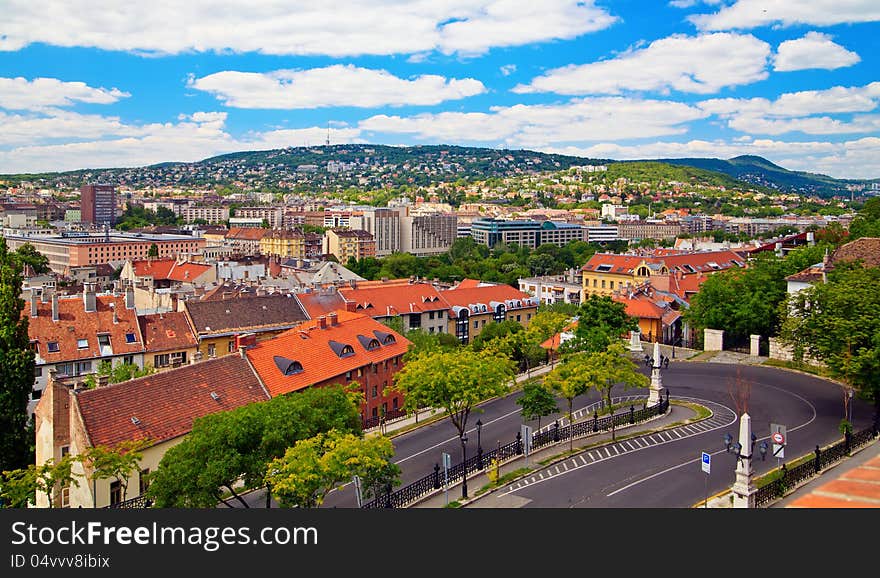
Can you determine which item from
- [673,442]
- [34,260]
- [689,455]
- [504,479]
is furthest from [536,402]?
[34,260]

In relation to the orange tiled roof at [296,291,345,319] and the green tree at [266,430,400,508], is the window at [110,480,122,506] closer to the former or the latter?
the green tree at [266,430,400,508]

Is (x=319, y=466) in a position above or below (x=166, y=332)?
above

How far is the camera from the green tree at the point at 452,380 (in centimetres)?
3222

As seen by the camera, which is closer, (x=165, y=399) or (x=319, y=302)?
(x=165, y=399)

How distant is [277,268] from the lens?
10894 centimetres

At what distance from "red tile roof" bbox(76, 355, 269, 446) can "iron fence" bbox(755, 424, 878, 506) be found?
78.7 ft

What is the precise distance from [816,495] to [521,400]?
27931 mm

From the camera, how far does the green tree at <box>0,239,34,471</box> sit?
116 feet

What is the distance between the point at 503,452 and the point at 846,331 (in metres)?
16.1

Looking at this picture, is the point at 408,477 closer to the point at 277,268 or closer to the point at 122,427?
the point at 122,427

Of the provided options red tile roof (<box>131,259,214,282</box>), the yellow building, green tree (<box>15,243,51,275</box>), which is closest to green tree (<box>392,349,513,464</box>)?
red tile roof (<box>131,259,214,282</box>)

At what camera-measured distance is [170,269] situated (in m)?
111

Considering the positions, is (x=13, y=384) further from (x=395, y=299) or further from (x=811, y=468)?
(x=395, y=299)
